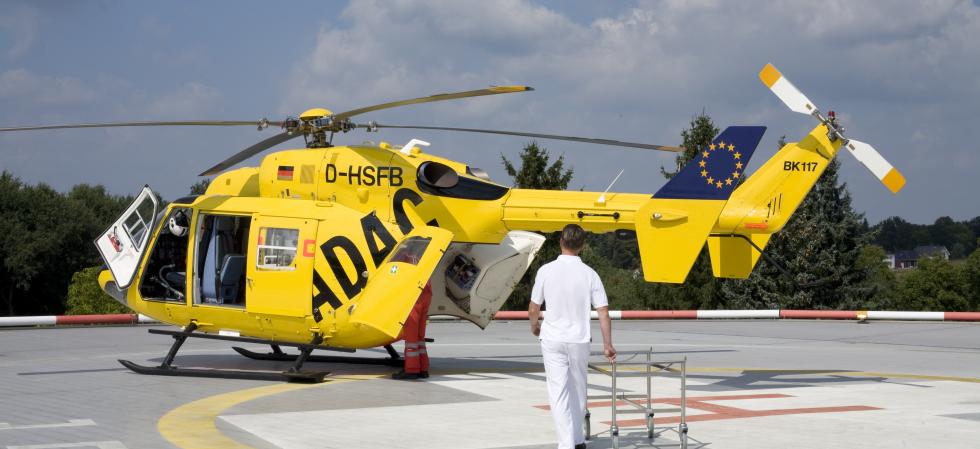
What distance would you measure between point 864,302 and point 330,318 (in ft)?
102

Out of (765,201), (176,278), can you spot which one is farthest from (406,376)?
(765,201)

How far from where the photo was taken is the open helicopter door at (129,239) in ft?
46.7

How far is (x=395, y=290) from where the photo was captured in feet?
42.1

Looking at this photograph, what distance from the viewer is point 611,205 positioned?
12.8m

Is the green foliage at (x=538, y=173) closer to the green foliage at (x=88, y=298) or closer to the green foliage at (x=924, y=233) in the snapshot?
the green foliage at (x=88, y=298)

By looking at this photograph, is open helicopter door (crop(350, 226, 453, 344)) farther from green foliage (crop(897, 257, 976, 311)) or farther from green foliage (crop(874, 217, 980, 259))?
green foliage (crop(874, 217, 980, 259))

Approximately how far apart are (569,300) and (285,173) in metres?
7.25

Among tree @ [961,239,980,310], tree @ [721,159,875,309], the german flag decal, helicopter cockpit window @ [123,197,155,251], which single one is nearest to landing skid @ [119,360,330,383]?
helicopter cockpit window @ [123,197,155,251]

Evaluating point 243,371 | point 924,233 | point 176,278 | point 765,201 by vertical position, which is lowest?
point 243,371

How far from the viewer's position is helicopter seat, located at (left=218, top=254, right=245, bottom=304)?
13.9 m

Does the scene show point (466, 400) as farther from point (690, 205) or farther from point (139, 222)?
point (139, 222)

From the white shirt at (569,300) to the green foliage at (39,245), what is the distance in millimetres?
60550

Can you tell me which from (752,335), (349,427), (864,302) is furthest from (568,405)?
(864,302)

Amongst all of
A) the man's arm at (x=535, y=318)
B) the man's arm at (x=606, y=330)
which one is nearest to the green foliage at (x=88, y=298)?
the man's arm at (x=535, y=318)
